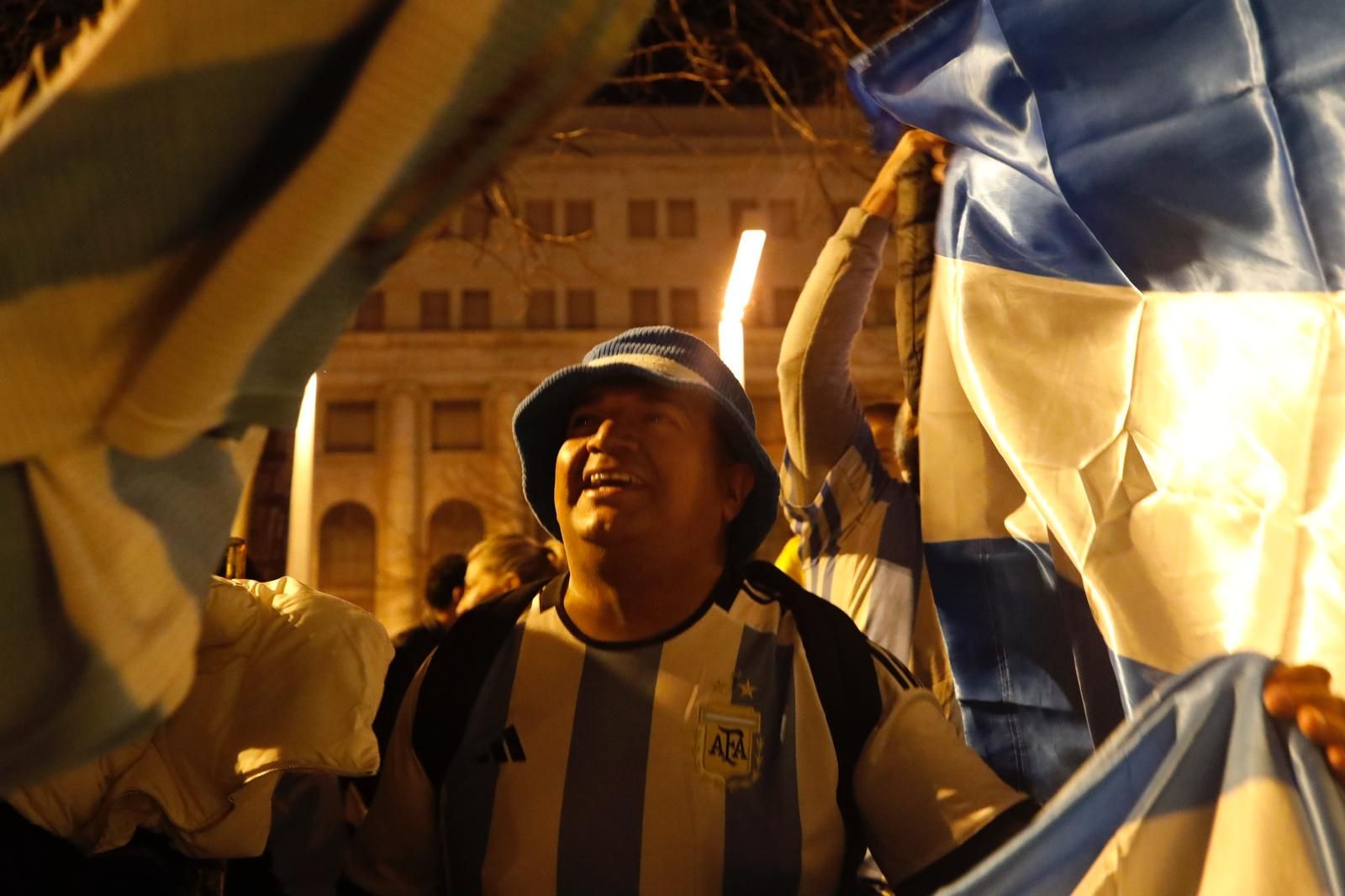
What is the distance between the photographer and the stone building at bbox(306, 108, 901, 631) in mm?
35688

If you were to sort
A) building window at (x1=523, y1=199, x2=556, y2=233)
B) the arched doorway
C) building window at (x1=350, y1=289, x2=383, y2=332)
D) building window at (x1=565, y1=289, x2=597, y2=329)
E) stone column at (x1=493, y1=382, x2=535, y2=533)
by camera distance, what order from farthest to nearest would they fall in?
the arched doorway, building window at (x1=350, y1=289, x2=383, y2=332), building window at (x1=565, y1=289, x2=597, y2=329), building window at (x1=523, y1=199, x2=556, y2=233), stone column at (x1=493, y1=382, x2=535, y2=533)

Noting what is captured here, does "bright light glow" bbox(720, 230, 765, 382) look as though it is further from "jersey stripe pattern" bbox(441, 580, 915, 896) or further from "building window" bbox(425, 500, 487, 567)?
"building window" bbox(425, 500, 487, 567)

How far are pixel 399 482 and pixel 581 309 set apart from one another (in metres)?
7.41

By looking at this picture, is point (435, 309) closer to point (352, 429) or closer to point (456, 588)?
point (352, 429)

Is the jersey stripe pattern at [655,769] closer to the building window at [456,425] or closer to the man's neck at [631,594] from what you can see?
the man's neck at [631,594]

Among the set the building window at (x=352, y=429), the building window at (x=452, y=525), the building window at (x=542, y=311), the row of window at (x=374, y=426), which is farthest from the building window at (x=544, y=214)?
the building window at (x=452, y=525)

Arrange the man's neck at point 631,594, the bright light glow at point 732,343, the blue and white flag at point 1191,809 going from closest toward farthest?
the blue and white flag at point 1191,809, the man's neck at point 631,594, the bright light glow at point 732,343

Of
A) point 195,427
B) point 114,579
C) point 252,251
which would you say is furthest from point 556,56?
point 114,579

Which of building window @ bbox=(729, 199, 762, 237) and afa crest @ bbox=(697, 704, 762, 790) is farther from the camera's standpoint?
building window @ bbox=(729, 199, 762, 237)

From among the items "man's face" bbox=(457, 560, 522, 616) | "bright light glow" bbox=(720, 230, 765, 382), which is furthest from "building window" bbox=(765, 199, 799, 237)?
"man's face" bbox=(457, 560, 522, 616)

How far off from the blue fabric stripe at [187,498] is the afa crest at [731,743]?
3.88ft

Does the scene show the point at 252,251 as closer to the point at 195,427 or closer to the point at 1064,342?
the point at 195,427

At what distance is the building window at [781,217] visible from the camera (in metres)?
35.9

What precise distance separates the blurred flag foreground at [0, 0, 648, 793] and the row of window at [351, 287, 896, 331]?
3493 cm
